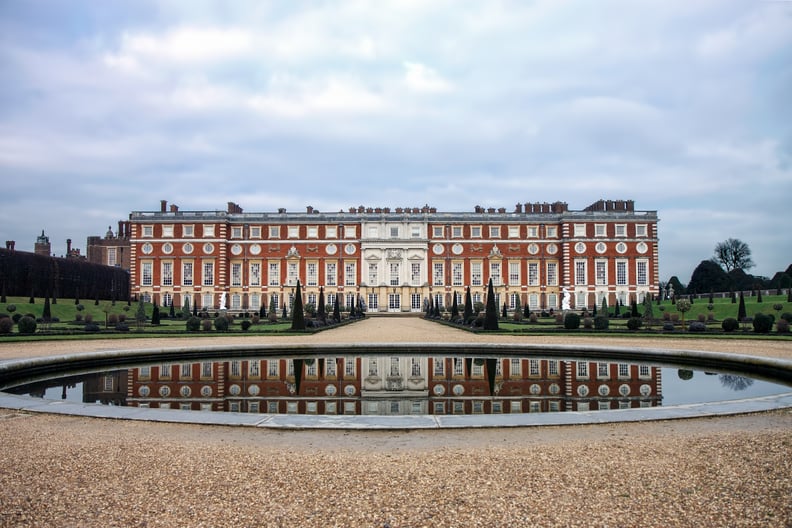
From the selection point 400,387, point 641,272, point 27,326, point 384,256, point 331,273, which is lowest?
point 400,387

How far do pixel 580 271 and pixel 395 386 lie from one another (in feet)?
131

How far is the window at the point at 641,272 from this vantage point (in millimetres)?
46406

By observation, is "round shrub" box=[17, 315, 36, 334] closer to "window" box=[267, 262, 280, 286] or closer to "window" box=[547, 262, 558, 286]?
"window" box=[267, 262, 280, 286]

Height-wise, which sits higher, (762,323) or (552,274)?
(552,274)

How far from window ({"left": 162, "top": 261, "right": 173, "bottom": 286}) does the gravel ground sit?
1684 inches

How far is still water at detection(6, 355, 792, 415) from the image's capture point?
26.3ft

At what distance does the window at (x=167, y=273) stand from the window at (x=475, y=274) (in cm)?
2499

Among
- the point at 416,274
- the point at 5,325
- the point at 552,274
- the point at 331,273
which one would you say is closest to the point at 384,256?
the point at 416,274

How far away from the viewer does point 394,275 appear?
47.8m

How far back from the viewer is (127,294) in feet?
170

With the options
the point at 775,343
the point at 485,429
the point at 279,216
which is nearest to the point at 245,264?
the point at 279,216

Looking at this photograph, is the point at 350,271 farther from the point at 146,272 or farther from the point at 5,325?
the point at 5,325

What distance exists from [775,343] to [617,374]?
28.4 ft

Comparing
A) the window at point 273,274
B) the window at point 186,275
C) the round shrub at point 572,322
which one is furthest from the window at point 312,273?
the round shrub at point 572,322
